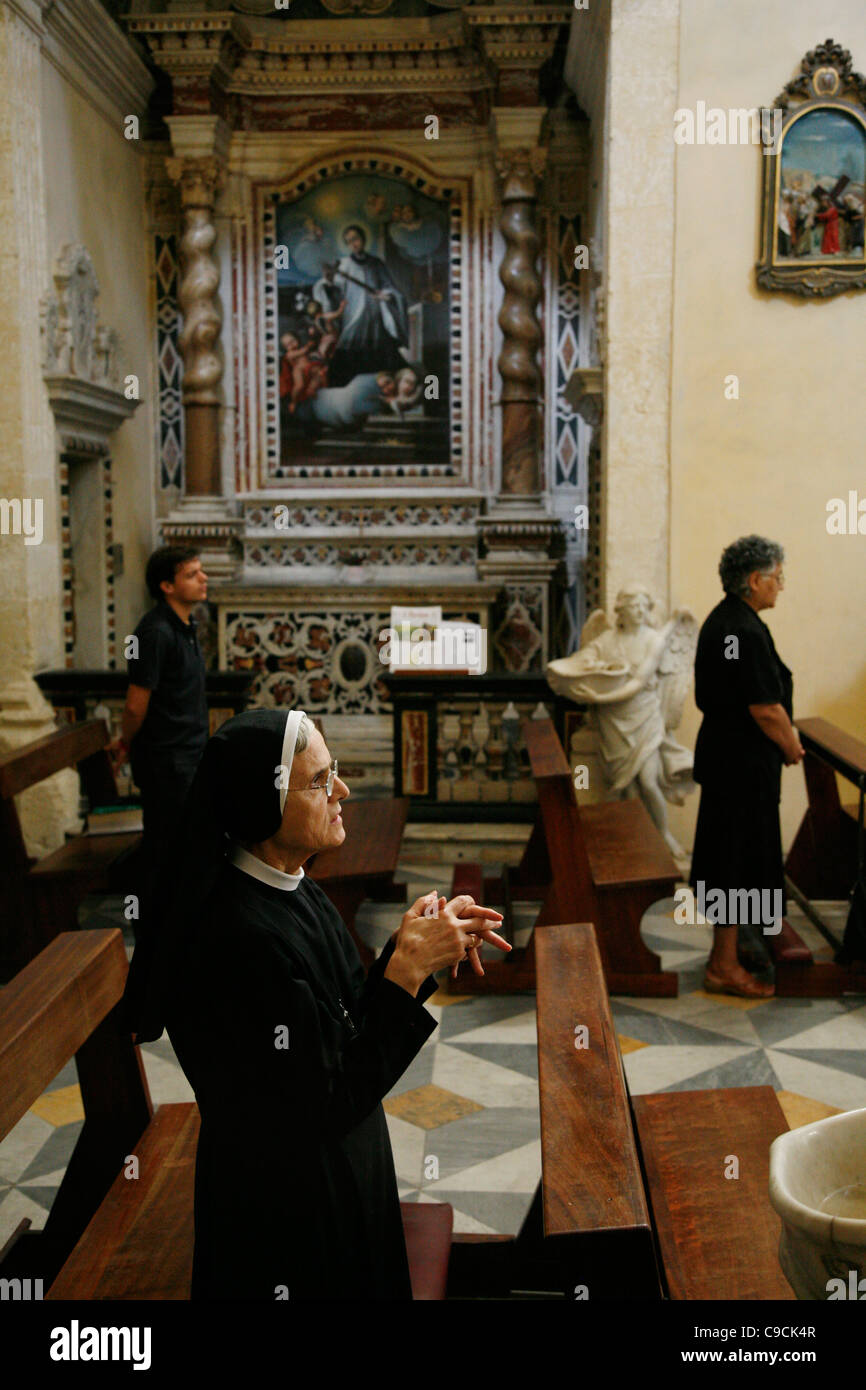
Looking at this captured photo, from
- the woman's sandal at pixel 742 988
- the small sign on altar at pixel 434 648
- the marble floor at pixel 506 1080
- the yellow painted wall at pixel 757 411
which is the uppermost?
the yellow painted wall at pixel 757 411

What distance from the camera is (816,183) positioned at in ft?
22.0

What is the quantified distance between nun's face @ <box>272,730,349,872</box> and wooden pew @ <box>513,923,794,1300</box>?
68 cm

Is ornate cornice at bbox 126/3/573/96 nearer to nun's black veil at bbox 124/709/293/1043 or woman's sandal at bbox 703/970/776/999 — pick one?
woman's sandal at bbox 703/970/776/999

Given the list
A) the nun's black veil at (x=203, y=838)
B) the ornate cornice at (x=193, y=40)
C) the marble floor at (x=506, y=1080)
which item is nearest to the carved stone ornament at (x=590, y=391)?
the marble floor at (x=506, y=1080)

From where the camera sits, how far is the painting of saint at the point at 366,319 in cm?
1069

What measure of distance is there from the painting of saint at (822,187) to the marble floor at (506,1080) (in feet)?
12.4

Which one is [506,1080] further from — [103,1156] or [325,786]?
[325,786]

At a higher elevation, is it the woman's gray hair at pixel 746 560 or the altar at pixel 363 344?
the altar at pixel 363 344

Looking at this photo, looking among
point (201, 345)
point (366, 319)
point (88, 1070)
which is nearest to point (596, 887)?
point (88, 1070)

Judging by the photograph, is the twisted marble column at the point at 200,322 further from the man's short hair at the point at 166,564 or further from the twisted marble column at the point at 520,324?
the man's short hair at the point at 166,564

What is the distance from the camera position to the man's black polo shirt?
16.7ft

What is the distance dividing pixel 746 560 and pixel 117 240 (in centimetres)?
671

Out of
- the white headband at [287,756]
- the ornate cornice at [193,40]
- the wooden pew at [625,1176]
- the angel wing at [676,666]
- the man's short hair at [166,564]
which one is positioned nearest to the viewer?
the wooden pew at [625,1176]
